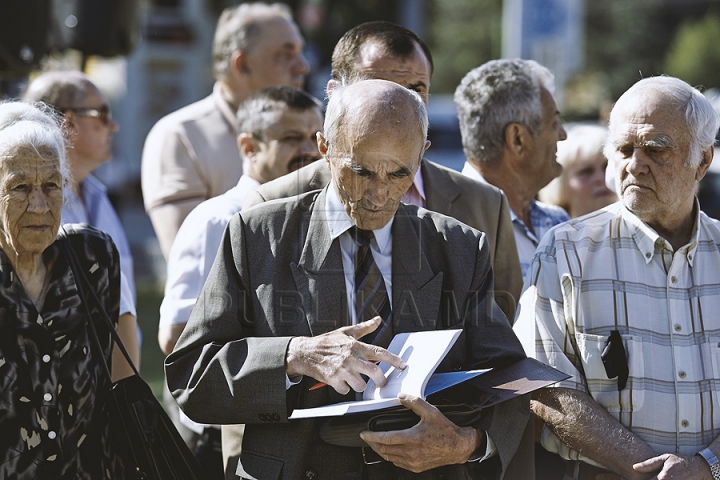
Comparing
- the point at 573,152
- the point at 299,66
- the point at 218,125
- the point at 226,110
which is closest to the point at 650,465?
the point at 573,152

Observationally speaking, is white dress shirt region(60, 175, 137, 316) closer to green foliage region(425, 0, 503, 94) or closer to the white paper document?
the white paper document

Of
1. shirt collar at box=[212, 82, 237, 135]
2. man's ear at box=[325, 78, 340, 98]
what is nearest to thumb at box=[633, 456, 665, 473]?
Answer: man's ear at box=[325, 78, 340, 98]

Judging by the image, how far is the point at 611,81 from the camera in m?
32.7

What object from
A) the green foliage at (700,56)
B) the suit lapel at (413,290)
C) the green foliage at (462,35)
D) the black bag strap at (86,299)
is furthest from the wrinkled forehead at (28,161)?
the green foliage at (462,35)

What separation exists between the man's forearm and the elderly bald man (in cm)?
31

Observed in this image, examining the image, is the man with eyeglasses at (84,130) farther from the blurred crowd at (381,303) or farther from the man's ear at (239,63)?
the man's ear at (239,63)

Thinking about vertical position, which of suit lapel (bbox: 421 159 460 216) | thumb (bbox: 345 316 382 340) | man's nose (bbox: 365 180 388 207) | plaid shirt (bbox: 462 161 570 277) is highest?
man's nose (bbox: 365 180 388 207)

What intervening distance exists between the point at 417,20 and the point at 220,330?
20.6 metres

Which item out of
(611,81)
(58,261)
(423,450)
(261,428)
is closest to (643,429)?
(423,450)

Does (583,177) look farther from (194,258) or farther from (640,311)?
(194,258)

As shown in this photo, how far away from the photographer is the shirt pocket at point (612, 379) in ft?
9.77

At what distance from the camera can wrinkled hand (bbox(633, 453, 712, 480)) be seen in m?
2.86

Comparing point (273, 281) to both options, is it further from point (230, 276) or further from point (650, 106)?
point (650, 106)

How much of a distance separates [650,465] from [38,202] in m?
2.02
